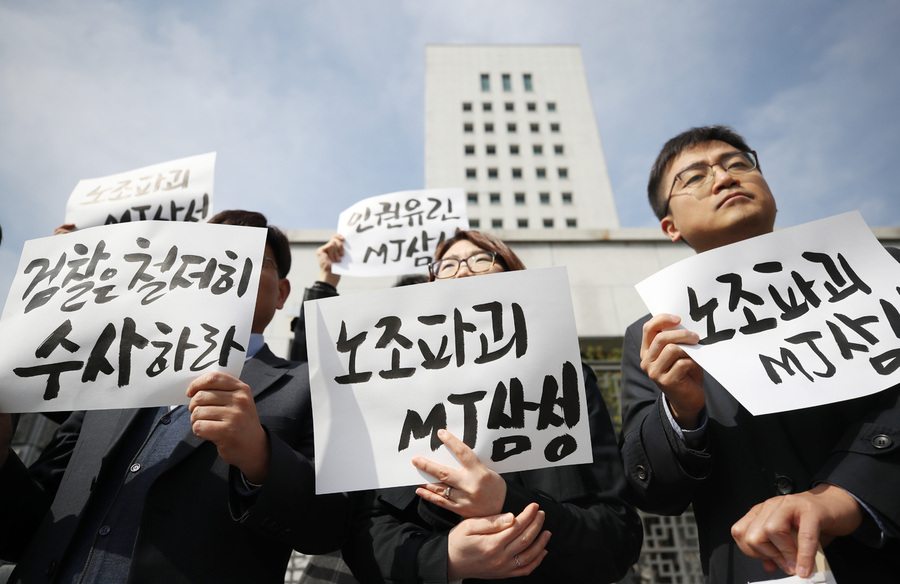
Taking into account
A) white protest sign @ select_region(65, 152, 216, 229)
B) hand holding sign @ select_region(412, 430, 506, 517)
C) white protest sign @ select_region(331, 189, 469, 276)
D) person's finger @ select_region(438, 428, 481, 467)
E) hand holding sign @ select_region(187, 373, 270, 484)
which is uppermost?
white protest sign @ select_region(331, 189, 469, 276)

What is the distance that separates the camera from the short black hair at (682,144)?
2305mm

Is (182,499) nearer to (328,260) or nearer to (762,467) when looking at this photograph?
(762,467)

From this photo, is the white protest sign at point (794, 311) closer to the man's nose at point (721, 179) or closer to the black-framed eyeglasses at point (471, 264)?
the man's nose at point (721, 179)

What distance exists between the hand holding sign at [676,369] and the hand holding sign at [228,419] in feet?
3.79

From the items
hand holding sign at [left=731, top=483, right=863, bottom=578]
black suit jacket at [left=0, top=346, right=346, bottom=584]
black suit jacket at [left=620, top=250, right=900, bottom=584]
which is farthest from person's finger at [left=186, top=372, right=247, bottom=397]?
hand holding sign at [left=731, top=483, right=863, bottom=578]

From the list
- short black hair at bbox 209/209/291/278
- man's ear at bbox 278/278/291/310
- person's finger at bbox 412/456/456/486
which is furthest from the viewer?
man's ear at bbox 278/278/291/310

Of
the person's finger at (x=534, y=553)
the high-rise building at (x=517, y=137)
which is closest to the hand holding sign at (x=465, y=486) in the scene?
the person's finger at (x=534, y=553)

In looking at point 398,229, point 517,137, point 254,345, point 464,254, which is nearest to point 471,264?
point 464,254

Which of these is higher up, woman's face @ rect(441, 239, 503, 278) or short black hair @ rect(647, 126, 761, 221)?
short black hair @ rect(647, 126, 761, 221)

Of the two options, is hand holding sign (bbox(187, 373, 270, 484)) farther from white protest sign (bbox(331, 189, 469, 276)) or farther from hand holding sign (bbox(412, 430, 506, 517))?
white protest sign (bbox(331, 189, 469, 276))

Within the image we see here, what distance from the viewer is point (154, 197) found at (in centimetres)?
281

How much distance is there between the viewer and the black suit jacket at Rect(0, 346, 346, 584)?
1512 mm

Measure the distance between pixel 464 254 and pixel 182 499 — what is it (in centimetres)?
150

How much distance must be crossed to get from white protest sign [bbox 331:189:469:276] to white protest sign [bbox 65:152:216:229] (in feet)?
3.72
